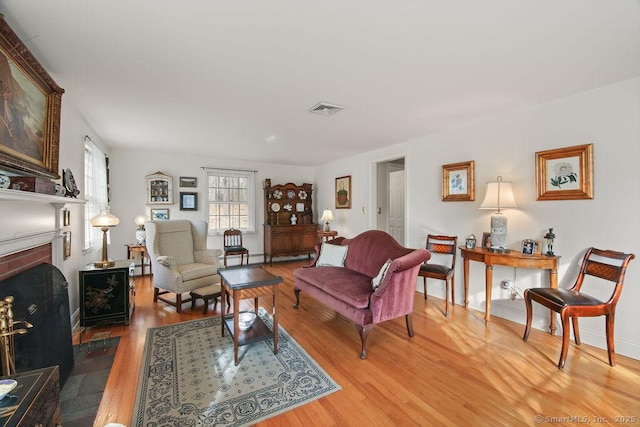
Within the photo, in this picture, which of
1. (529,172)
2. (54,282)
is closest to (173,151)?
(54,282)

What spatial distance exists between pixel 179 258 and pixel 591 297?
4449mm

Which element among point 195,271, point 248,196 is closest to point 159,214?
point 248,196

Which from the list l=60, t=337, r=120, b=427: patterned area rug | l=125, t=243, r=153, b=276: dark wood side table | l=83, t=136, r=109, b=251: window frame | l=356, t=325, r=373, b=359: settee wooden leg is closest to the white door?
l=356, t=325, r=373, b=359: settee wooden leg

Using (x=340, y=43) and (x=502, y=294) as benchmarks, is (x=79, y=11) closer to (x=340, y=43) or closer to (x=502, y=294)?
(x=340, y=43)

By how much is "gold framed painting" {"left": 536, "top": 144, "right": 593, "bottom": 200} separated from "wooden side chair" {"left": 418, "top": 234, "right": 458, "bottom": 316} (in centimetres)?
110

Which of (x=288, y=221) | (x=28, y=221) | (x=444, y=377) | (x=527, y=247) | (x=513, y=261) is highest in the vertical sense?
(x=28, y=221)

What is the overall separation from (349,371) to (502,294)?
2116mm

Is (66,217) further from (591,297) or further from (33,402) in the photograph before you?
(591,297)

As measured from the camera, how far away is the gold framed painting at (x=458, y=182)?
3488mm

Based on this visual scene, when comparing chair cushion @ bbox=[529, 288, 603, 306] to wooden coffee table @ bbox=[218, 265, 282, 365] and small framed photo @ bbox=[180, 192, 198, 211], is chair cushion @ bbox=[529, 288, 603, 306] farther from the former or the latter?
small framed photo @ bbox=[180, 192, 198, 211]

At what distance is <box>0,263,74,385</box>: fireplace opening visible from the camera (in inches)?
64.5

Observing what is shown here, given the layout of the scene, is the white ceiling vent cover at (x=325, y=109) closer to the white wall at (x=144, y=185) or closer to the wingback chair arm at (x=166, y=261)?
the wingback chair arm at (x=166, y=261)

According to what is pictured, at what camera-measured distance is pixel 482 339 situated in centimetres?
Answer: 268

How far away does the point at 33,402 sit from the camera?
1.04m
